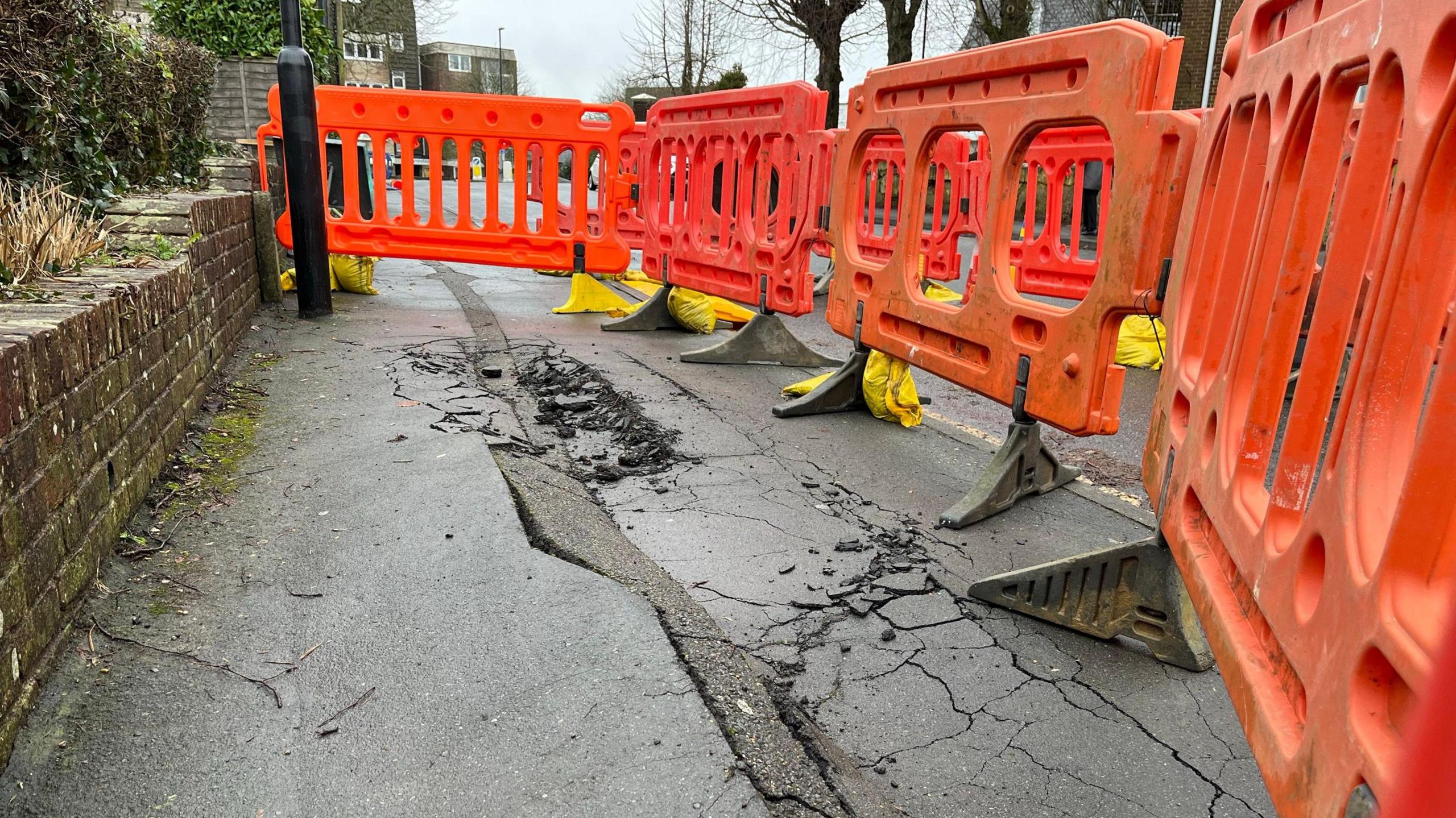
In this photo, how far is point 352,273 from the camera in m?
8.94

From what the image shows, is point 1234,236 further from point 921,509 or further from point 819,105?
point 819,105

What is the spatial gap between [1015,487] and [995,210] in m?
1.16

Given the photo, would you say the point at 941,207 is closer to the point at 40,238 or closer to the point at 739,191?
the point at 739,191

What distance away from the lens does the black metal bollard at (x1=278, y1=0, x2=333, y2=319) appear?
23.2ft

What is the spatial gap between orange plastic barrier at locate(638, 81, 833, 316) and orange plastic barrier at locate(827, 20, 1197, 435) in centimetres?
68

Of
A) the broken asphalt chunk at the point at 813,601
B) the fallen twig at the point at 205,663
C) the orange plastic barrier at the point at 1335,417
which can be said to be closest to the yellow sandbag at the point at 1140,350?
the broken asphalt chunk at the point at 813,601

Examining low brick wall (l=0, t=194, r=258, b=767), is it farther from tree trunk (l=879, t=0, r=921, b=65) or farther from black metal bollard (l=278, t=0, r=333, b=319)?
tree trunk (l=879, t=0, r=921, b=65)

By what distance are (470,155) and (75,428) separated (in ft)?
19.3

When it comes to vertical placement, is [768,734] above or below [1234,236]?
below

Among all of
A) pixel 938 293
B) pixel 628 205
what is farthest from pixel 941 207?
pixel 628 205

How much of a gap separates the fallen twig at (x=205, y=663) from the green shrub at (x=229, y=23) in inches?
408

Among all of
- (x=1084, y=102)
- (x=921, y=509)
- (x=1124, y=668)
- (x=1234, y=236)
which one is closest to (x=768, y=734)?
(x=1124, y=668)

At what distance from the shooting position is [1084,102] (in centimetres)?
360

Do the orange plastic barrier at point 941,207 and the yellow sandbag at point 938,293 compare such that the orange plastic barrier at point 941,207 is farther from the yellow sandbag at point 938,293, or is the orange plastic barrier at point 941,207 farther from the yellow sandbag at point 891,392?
the yellow sandbag at point 891,392
